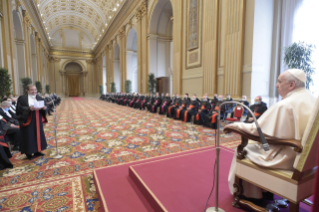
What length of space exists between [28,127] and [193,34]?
26.9 feet

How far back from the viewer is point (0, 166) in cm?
300

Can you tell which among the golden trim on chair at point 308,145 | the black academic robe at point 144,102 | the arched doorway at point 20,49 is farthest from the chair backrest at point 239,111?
the arched doorway at point 20,49

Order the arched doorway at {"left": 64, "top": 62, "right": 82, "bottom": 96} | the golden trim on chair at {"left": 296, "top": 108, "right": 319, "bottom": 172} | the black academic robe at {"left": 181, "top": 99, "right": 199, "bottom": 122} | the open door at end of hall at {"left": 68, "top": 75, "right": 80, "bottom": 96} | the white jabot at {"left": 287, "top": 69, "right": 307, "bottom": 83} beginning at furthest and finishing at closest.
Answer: the open door at end of hall at {"left": 68, "top": 75, "right": 80, "bottom": 96}
the arched doorway at {"left": 64, "top": 62, "right": 82, "bottom": 96}
the black academic robe at {"left": 181, "top": 99, "right": 199, "bottom": 122}
the white jabot at {"left": 287, "top": 69, "right": 307, "bottom": 83}
the golden trim on chair at {"left": 296, "top": 108, "right": 319, "bottom": 172}

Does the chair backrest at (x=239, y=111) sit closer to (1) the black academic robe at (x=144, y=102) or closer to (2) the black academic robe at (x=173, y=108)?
(2) the black academic robe at (x=173, y=108)

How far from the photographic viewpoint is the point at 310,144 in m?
1.27

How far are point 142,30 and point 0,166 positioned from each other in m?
13.1

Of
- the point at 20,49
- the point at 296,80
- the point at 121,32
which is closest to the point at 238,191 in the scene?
the point at 296,80

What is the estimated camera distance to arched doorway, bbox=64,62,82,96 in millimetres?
32344

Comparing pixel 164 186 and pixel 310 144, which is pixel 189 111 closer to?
pixel 164 186

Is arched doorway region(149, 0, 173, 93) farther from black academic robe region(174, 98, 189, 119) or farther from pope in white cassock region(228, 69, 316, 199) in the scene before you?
pope in white cassock region(228, 69, 316, 199)

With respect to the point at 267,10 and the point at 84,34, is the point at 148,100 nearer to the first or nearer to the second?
the point at 267,10

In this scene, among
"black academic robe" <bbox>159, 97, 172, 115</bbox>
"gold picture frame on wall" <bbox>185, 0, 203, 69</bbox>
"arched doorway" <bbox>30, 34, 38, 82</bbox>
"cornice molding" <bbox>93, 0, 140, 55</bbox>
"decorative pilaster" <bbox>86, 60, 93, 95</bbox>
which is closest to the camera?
"gold picture frame on wall" <bbox>185, 0, 203, 69</bbox>

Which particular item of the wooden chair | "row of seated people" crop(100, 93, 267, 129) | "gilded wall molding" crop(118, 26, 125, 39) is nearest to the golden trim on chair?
the wooden chair

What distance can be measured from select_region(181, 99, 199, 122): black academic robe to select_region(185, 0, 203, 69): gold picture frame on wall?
2582 millimetres
